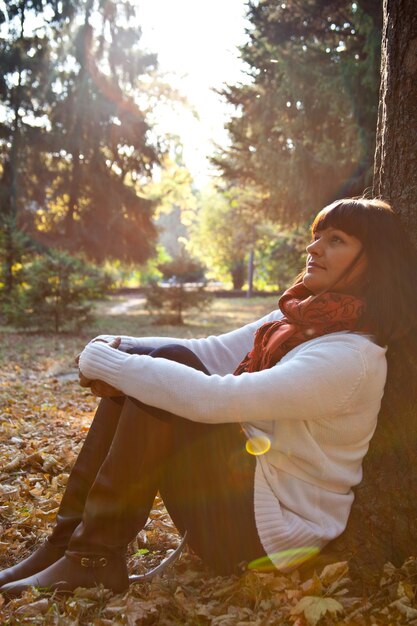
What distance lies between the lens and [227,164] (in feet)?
50.0

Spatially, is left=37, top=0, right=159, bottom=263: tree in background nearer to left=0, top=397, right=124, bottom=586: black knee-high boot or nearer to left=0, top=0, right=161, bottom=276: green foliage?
left=0, top=0, right=161, bottom=276: green foliage

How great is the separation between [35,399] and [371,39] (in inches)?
307

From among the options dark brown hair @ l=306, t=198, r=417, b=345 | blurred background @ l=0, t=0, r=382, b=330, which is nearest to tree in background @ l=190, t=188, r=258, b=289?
blurred background @ l=0, t=0, r=382, b=330

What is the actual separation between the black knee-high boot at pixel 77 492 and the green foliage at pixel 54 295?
9.17m

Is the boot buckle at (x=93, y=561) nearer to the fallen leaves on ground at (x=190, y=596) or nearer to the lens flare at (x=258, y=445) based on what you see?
the fallen leaves on ground at (x=190, y=596)

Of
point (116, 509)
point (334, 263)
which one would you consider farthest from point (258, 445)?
point (334, 263)

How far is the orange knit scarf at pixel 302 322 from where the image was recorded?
1.91m

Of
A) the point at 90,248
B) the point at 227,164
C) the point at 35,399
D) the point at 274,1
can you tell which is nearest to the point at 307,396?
the point at 35,399

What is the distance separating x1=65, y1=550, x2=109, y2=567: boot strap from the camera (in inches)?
79.0

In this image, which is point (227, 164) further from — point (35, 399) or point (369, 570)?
A: point (369, 570)

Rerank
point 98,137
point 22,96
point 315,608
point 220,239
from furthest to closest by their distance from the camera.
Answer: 1. point 220,239
2. point 98,137
3. point 22,96
4. point 315,608

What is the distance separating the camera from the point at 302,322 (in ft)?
6.57

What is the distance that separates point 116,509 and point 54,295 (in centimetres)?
957

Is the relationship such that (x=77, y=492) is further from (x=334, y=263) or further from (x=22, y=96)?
(x=22, y=96)
